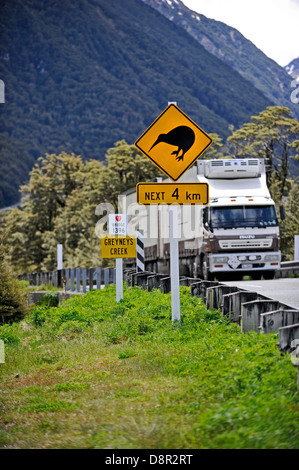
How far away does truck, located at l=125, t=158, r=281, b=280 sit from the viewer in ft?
72.9

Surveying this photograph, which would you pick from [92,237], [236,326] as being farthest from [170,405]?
[92,237]

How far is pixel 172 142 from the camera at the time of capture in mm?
9930

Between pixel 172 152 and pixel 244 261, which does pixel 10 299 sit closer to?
pixel 172 152

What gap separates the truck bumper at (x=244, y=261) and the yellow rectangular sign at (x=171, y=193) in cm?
1207

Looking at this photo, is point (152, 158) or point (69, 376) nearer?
point (69, 376)

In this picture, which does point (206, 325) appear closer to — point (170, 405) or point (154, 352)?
point (154, 352)

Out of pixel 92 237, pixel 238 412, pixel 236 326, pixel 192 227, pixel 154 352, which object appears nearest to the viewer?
pixel 238 412

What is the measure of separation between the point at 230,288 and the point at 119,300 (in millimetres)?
4328

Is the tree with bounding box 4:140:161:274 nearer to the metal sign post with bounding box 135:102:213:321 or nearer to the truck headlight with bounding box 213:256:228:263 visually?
the truck headlight with bounding box 213:256:228:263

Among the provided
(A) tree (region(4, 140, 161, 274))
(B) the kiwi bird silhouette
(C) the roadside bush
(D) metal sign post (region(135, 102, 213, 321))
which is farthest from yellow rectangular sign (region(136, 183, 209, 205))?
(A) tree (region(4, 140, 161, 274))

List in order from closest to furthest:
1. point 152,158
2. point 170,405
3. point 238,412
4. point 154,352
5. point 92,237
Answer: point 238,412
point 170,405
point 154,352
point 152,158
point 92,237

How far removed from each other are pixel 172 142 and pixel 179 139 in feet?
0.36

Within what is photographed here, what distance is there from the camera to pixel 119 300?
46.5 ft
